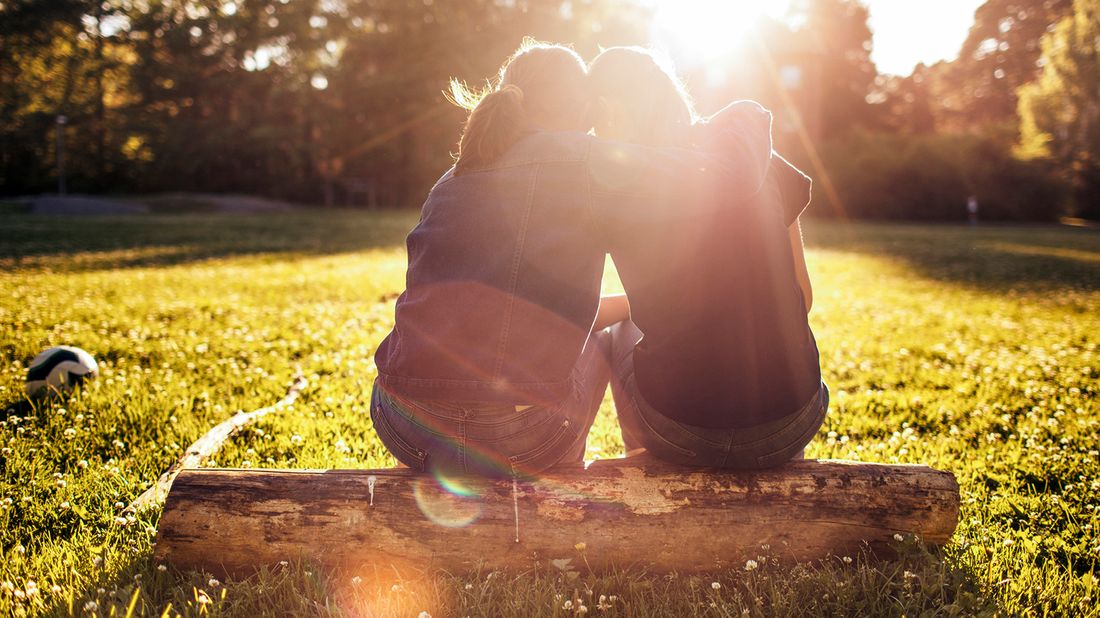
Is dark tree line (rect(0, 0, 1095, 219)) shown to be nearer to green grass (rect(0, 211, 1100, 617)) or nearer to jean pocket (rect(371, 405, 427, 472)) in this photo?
green grass (rect(0, 211, 1100, 617))

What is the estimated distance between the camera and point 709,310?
2.28 meters

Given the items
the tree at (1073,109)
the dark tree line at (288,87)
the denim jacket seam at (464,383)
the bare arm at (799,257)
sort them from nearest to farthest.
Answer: the denim jacket seam at (464,383) → the bare arm at (799,257) → the tree at (1073,109) → the dark tree line at (288,87)

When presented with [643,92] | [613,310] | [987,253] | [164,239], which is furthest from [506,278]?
[987,253]

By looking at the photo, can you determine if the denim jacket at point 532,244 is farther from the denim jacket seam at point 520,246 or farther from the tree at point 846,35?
the tree at point 846,35

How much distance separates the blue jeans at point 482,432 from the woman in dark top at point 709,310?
A: 31 centimetres

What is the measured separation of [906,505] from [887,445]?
164 cm

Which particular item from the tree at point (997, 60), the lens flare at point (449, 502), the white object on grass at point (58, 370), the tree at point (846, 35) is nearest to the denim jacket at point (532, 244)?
the lens flare at point (449, 502)

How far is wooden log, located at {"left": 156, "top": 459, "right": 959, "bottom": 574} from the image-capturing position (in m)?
2.58

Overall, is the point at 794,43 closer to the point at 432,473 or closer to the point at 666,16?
the point at 666,16

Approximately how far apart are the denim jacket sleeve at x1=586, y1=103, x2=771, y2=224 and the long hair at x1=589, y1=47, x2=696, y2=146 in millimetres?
339

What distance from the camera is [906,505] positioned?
2.72 metres

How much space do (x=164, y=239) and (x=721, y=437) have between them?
18.9 metres

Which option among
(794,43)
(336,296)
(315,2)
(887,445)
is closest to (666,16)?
(794,43)

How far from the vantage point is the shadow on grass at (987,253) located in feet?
42.6
